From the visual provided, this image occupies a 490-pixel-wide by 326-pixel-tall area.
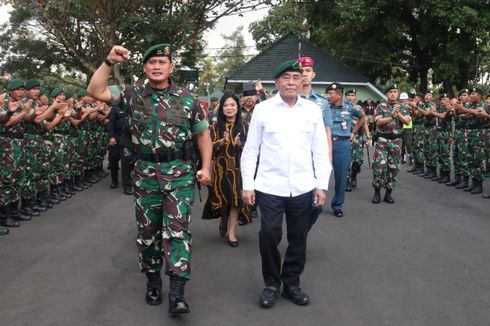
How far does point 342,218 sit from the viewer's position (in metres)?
8.09

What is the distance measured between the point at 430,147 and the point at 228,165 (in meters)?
8.24

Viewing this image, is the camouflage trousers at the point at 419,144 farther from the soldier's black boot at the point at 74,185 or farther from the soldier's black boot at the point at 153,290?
the soldier's black boot at the point at 153,290

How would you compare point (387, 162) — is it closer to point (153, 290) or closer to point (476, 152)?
point (476, 152)

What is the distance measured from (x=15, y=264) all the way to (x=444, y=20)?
2567 cm

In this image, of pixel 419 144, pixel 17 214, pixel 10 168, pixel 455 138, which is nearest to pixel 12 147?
pixel 10 168

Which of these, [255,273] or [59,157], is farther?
[59,157]

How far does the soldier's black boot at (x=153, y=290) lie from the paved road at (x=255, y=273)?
0.08m

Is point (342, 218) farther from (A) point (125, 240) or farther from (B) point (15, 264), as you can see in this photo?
(B) point (15, 264)

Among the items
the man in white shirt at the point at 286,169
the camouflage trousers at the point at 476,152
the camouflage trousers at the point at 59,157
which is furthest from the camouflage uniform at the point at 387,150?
the camouflage trousers at the point at 59,157

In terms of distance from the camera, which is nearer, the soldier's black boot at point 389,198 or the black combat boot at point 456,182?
the soldier's black boot at point 389,198

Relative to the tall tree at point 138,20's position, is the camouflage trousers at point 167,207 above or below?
below

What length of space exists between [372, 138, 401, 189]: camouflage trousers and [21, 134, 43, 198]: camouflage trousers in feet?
18.6

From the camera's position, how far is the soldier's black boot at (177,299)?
4047 mm

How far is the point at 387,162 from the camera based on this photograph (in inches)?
366
